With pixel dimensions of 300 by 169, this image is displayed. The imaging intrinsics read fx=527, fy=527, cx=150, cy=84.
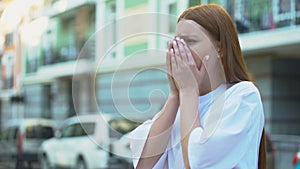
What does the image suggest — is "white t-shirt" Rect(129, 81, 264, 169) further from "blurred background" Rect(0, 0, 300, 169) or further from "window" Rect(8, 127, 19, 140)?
"window" Rect(8, 127, 19, 140)

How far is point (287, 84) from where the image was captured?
11.8 m

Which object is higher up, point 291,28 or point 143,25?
point 291,28

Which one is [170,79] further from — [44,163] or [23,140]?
[23,140]

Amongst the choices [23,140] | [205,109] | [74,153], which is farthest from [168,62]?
[23,140]

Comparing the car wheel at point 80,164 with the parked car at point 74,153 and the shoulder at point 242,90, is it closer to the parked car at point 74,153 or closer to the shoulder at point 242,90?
the parked car at point 74,153

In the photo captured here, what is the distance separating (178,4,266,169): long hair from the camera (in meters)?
1.28

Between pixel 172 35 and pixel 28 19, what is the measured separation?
13.4 meters

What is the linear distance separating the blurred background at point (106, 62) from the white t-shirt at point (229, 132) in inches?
8.5

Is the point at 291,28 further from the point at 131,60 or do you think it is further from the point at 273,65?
the point at 131,60

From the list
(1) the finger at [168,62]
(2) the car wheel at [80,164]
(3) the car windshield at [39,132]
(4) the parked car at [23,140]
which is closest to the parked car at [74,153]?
(2) the car wheel at [80,164]

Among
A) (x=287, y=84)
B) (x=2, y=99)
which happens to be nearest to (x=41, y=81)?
(x=2, y=99)

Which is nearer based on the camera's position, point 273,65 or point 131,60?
point 131,60

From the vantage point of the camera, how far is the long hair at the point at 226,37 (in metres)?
1.28

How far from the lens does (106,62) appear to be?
4.59 feet
